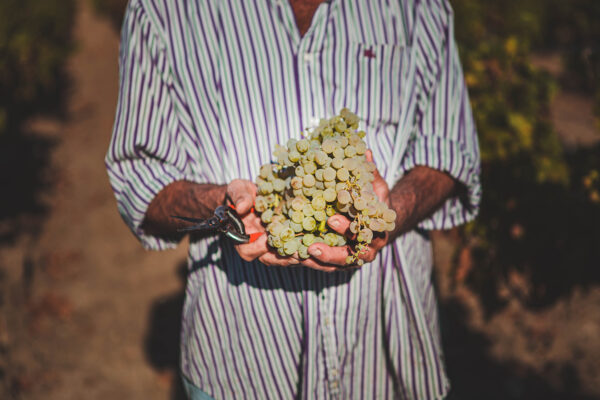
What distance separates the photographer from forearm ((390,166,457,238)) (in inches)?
62.2

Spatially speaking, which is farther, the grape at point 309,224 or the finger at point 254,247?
the finger at point 254,247

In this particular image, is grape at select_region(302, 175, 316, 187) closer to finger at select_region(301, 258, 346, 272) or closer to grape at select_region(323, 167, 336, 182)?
grape at select_region(323, 167, 336, 182)

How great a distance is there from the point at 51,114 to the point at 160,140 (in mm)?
7164

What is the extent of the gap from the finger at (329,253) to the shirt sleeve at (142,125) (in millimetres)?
697

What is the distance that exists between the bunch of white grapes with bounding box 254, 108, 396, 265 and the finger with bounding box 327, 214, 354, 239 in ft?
Answer: 0.07

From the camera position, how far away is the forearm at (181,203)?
5.10ft

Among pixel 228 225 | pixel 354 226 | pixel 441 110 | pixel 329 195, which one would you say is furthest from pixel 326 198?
pixel 441 110

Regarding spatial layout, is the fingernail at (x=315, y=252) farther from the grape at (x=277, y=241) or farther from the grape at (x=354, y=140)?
the grape at (x=354, y=140)

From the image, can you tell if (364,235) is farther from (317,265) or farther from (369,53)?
(369,53)

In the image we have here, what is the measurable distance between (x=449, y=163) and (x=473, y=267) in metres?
2.04

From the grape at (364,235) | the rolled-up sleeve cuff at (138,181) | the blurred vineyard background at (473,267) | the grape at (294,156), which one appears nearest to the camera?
the grape at (364,235)

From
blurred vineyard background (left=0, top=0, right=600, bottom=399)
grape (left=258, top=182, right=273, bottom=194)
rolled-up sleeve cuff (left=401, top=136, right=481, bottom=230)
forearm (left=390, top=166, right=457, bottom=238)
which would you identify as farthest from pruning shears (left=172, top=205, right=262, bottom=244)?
blurred vineyard background (left=0, top=0, right=600, bottom=399)

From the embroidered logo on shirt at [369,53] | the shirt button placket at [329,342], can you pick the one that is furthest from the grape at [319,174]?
the embroidered logo on shirt at [369,53]

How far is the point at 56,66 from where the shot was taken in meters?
7.86
